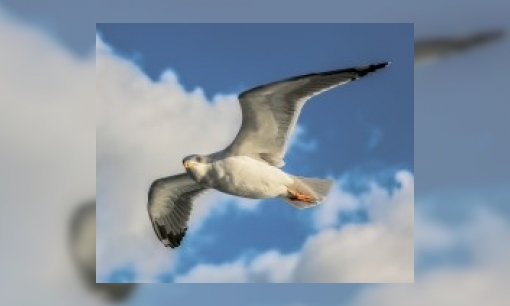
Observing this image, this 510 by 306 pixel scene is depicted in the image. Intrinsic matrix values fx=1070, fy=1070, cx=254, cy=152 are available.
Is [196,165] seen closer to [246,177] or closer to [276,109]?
[246,177]

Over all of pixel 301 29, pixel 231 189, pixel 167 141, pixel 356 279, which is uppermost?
pixel 301 29

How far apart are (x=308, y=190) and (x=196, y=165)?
0.57 m

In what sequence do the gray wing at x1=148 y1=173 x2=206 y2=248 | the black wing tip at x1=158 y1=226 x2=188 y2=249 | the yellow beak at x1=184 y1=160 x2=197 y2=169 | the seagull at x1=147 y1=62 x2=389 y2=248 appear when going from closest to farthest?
the seagull at x1=147 y1=62 x2=389 y2=248, the yellow beak at x1=184 y1=160 x2=197 y2=169, the gray wing at x1=148 y1=173 x2=206 y2=248, the black wing tip at x1=158 y1=226 x2=188 y2=249

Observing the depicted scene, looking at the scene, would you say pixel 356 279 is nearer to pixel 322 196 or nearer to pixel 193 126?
pixel 322 196

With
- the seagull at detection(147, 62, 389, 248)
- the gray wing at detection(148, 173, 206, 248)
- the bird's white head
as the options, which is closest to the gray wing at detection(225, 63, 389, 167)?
the seagull at detection(147, 62, 389, 248)

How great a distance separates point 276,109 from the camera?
5188 mm

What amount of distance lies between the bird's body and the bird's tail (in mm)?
36

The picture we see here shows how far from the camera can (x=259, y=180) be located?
17.4 ft

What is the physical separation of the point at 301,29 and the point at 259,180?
0.92 m

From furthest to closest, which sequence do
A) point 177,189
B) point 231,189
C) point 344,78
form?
point 177,189, point 231,189, point 344,78

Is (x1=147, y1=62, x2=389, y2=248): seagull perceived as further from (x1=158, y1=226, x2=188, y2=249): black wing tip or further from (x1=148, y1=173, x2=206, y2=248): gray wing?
(x1=158, y1=226, x2=188, y2=249): black wing tip

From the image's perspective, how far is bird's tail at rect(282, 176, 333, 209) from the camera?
5.23m

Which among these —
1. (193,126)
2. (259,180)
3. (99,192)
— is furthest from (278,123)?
(99,192)

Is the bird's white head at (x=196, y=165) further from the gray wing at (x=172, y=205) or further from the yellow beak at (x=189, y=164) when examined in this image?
the gray wing at (x=172, y=205)
